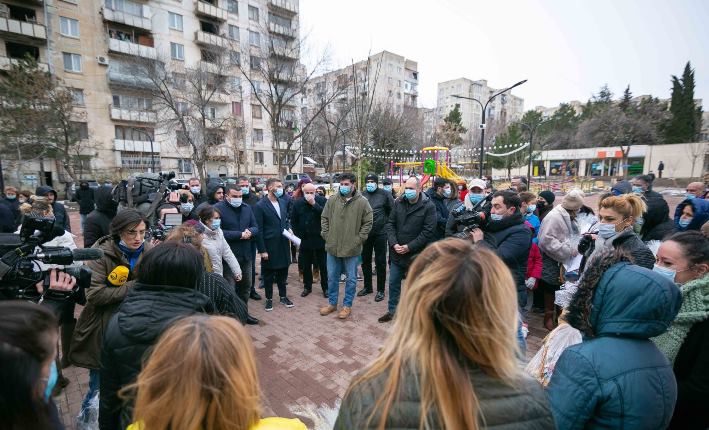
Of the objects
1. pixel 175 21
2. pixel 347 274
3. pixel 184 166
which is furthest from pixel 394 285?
pixel 175 21

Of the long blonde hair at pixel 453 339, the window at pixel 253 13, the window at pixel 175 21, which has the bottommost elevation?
the long blonde hair at pixel 453 339

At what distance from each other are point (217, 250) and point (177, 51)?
3670 centimetres

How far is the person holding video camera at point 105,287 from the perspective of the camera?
8.62ft

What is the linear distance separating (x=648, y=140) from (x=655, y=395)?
181ft

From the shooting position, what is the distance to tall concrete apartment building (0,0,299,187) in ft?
87.8

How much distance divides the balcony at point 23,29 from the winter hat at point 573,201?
37.1 meters

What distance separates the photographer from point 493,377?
105 centimetres

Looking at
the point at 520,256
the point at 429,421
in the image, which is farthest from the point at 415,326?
the point at 520,256

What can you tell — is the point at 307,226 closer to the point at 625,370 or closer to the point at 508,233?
the point at 508,233

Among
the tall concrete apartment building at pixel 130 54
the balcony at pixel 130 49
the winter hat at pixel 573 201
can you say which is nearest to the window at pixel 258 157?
the tall concrete apartment building at pixel 130 54

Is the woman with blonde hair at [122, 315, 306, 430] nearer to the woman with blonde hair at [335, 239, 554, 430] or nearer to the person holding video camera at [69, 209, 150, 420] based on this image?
the woman with blonde hair at [335, 239, 554, 430]

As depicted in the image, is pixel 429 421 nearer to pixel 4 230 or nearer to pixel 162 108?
pixel 4 230

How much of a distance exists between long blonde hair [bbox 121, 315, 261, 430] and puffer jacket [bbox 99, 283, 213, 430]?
60 centimetres

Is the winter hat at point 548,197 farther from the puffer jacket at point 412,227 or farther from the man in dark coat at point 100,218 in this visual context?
the man in dark coat at point 100,218
